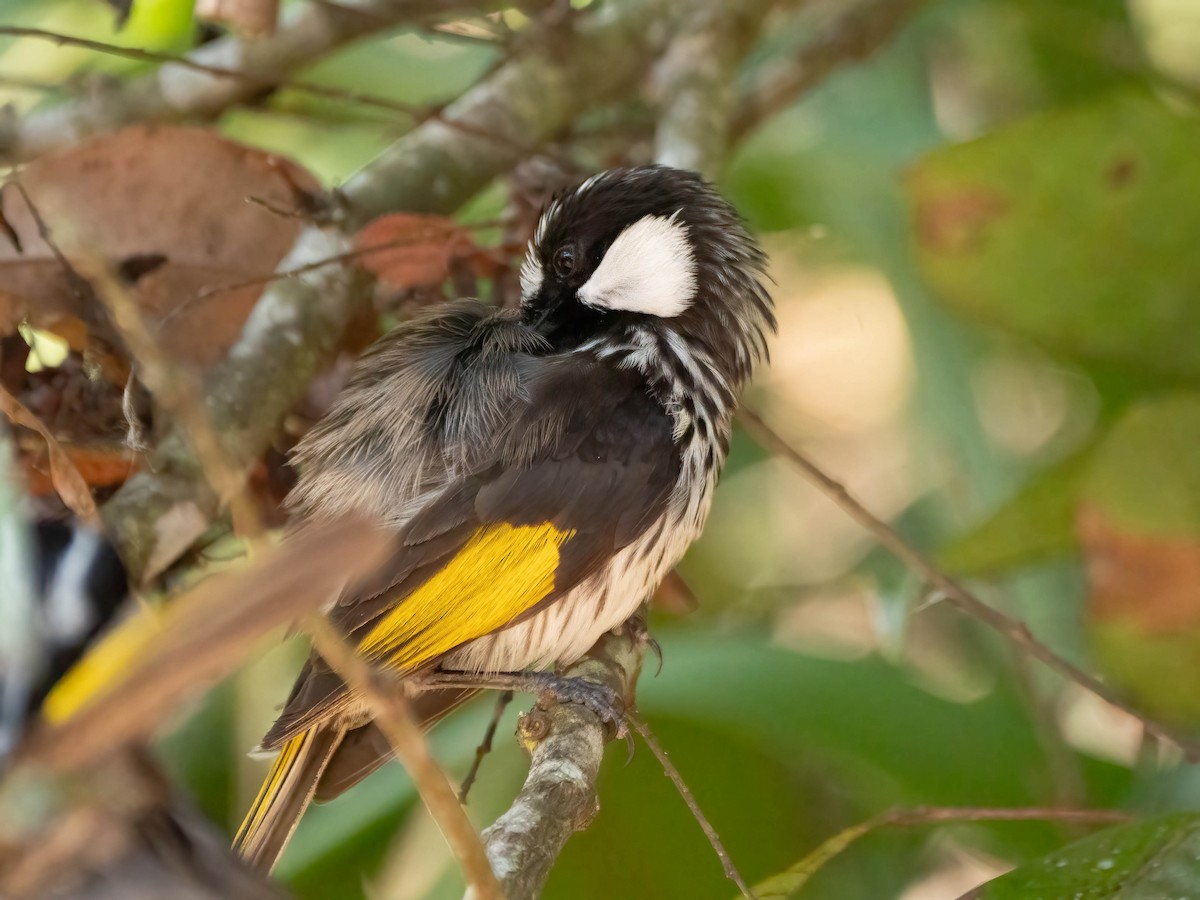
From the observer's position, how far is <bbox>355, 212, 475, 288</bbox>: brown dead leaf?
1638 millimetres

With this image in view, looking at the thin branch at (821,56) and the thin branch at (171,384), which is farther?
the thin branch at (821,56)

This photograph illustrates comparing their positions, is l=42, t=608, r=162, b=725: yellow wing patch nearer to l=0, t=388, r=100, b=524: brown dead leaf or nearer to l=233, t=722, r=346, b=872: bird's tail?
l=0, t=388, r=100, b=524: brown dead leaf

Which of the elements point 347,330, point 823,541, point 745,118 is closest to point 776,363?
point 823,541

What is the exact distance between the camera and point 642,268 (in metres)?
1.66

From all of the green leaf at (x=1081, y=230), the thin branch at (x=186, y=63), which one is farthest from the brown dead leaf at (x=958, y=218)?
the thin branch at (x=186, y=63)

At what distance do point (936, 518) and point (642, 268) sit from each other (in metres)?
1.18

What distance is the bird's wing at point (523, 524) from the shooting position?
1376mm

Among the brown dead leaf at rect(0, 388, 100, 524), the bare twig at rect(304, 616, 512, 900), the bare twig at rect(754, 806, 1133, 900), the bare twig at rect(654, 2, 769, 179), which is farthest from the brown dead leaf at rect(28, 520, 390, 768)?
the bare twig at rect(654, 2, 769, 179)

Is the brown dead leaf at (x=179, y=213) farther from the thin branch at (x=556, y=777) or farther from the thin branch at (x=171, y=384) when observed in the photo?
the thin branch at (x=171, y=384)

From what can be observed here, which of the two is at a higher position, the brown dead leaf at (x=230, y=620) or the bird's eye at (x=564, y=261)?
the brown dead leaf at (x=230, y=620)

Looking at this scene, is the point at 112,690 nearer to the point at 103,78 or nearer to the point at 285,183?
the point at 285,183

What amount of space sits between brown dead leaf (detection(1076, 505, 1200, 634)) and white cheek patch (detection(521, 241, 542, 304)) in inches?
28.3

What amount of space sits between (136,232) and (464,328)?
43 centimetres

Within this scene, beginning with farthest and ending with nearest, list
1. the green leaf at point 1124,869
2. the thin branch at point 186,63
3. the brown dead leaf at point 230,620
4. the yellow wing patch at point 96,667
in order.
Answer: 1. the thin branch at point 186,63
2. the green leaf at point 1124,869
3. the yellow wing patch at point 96,667
4. the brown dead leaf at point 230,620
